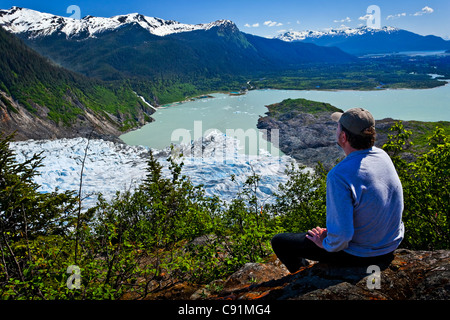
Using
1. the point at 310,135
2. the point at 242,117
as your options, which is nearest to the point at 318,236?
the point at 310,135

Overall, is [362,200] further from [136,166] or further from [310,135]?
[310,135]

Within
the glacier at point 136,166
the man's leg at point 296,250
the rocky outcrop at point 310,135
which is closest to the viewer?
the man's leg at point 296,250

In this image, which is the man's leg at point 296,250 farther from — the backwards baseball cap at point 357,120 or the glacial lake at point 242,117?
the glacial lake at point 242,117

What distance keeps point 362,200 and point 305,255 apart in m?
1.35

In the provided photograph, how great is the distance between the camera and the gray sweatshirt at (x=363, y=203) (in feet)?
10.00

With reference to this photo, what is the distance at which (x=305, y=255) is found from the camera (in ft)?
12.9

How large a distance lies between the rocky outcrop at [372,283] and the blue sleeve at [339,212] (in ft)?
1.70

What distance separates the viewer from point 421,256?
382 centimetres

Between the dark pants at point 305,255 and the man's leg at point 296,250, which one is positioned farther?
the man's leg at point 296,250

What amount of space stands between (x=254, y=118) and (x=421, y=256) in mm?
97321

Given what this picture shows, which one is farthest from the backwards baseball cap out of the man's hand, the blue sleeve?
the man's hand

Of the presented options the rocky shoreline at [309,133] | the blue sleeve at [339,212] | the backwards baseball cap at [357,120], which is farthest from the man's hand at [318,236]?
the rocky shoreline at [309,133]
